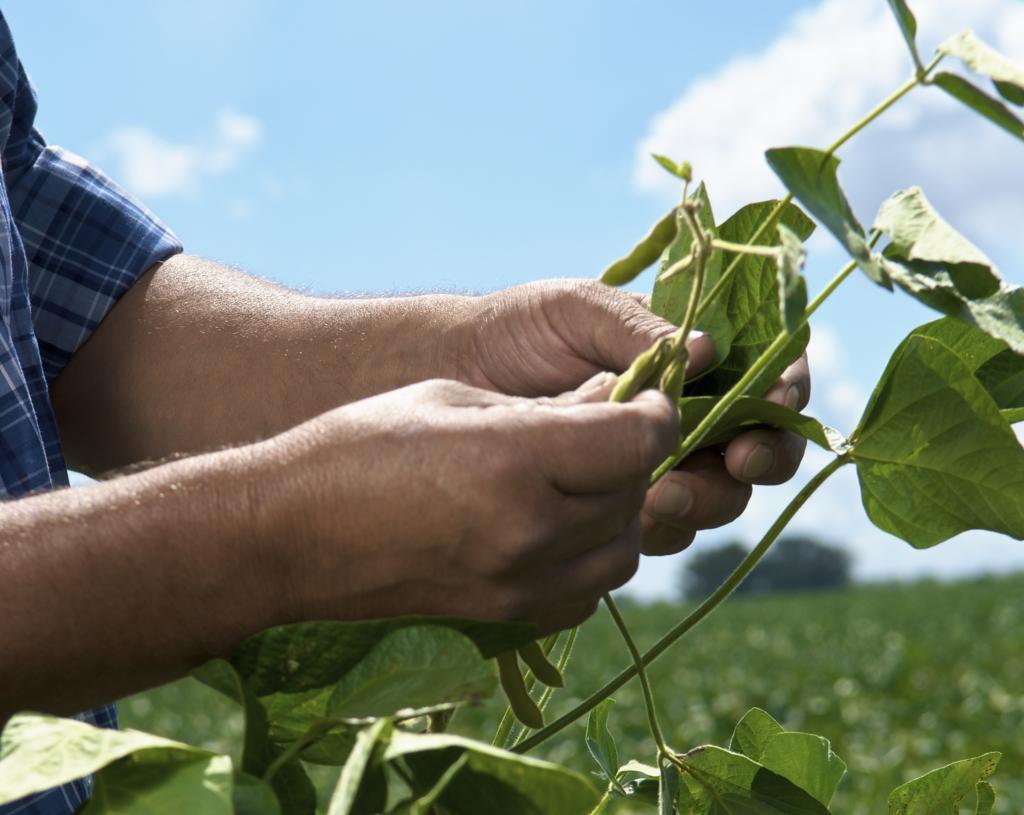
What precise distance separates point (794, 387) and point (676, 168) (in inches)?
15.5

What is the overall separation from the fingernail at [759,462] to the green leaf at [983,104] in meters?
0.39

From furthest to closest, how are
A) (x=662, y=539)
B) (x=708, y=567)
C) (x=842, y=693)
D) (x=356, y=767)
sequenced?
(x=708, y=567) → (x=842, y=693) → (x=662, y=539) → (x=356, y=767)

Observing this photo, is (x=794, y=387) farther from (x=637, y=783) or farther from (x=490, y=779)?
(x=490, y=779)

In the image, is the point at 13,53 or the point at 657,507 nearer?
the point at 657,507

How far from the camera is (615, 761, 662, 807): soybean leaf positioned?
32.1 inches

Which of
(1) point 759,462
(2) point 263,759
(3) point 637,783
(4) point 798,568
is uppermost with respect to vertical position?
(1) point 759,462

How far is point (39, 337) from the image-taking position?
1585 mm

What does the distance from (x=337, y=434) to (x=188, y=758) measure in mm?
217

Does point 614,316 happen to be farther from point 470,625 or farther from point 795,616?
point 795,616

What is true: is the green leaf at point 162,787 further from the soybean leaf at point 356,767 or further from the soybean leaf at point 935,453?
the soybean leaf at point 935,453

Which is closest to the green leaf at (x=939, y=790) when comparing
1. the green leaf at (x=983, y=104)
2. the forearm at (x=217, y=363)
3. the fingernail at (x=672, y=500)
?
the fingernail at (x=672, y=500)

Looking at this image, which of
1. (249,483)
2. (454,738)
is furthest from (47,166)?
(454,738)

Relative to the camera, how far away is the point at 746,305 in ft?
2.75

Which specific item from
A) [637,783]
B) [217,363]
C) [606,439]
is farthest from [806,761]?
[217,363]
